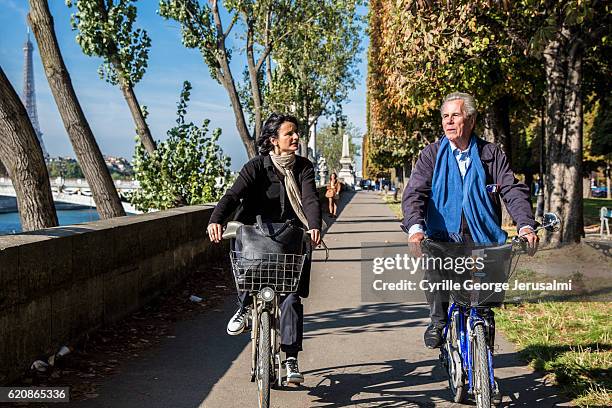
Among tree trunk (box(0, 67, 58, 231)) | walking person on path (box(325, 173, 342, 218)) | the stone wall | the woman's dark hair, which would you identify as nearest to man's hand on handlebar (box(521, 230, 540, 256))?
the woman's dark hair

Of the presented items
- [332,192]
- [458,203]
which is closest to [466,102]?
[458,203]

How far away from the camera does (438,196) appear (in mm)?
4430

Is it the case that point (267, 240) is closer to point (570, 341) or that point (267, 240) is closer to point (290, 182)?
point (290, 182)

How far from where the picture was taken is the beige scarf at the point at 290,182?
5.02 metres

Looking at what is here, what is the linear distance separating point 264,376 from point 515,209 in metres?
1.66

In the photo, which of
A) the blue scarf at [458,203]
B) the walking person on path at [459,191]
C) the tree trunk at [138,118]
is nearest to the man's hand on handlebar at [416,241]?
the walking person on path at [459,191]

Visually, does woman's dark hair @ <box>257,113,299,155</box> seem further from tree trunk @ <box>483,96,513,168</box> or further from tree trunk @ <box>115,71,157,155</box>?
tree trunk @ <box>483,96,513,168</box>

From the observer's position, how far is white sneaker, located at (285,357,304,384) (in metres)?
4.80

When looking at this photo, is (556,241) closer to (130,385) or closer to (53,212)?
(53,212)

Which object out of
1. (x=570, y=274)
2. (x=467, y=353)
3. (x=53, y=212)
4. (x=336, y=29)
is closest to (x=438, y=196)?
(x=467, y=353)

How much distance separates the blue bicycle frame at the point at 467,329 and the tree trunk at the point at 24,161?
4.86 m

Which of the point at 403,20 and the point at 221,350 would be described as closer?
the point at 221,350

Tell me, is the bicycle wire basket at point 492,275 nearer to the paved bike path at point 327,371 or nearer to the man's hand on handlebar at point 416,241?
the man's hand on handlebar at point 416,241

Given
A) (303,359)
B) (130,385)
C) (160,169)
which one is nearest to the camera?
(130,385)
